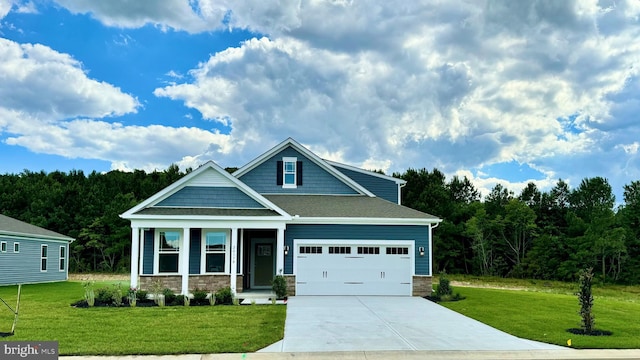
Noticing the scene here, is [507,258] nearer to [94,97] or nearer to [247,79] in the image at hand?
[247,79]

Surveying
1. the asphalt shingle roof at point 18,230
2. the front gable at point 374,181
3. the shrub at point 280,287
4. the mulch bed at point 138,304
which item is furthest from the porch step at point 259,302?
the asphalt shingle roof at point 18,230

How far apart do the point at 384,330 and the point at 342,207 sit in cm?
890

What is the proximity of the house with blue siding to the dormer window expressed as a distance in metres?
2.97

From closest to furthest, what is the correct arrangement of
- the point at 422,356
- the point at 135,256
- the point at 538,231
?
1. the point at 422,356
2. the point at 135,256
3. the point at 538,231

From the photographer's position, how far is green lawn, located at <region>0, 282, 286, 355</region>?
9320 mm

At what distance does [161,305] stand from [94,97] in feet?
48.0

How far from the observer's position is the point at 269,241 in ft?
65.8

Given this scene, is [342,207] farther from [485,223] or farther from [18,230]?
[485,223]

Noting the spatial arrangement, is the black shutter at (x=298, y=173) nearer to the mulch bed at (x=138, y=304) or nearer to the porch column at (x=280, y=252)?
the porch column at (x=280, y=252)

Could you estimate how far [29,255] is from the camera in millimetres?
24984

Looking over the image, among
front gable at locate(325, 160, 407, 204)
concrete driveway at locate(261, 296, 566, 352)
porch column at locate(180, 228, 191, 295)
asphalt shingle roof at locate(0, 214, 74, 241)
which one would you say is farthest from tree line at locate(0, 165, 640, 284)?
concrete driveway at locate(261, 296, 566, 352)

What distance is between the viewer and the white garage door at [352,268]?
18.2 metres

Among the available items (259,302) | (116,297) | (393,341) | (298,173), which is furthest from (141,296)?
(393,341)

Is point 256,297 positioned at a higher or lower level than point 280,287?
lower
